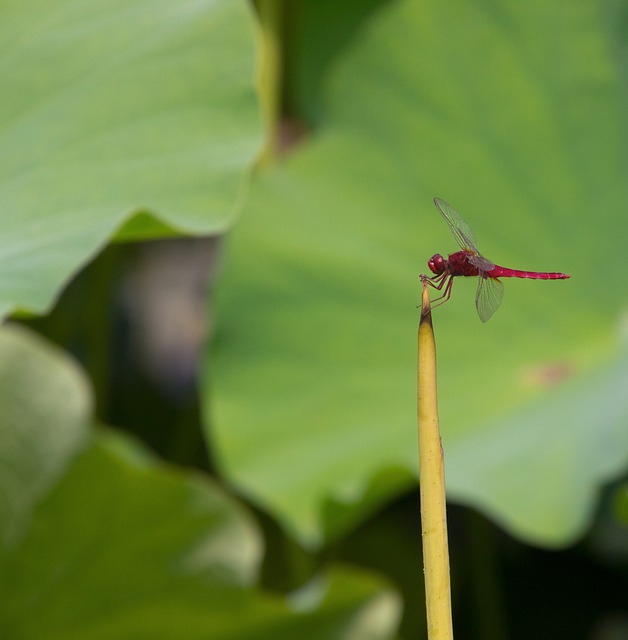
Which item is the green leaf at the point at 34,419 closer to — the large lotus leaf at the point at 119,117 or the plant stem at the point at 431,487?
the large lotus leaf at the point at 119,117

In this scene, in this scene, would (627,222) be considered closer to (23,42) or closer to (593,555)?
(23,42)

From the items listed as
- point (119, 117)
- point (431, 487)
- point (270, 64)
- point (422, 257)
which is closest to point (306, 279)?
point (422, 257)

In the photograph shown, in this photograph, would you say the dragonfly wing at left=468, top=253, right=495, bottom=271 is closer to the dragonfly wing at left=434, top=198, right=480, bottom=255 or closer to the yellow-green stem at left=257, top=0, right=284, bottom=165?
the dragonfly wing at left=434, top=198, right=480, bottom=255

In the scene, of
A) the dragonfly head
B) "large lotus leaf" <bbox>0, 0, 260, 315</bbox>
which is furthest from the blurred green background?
the dragonfly head

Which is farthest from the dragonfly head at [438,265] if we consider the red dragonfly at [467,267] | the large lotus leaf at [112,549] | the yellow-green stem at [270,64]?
the yellow-green stem at [270,64]

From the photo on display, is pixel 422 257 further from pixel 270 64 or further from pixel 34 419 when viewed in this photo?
pixel 34 419

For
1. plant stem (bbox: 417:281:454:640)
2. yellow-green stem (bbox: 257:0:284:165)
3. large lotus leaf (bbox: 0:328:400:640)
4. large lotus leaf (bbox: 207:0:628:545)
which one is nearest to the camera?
plant stem (bbox: 417:281:454:640)
